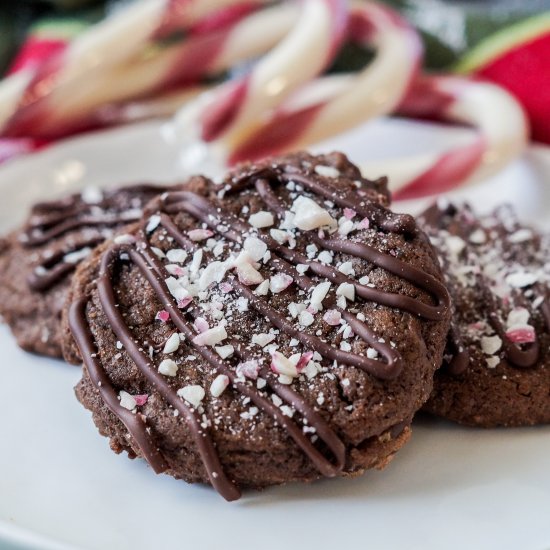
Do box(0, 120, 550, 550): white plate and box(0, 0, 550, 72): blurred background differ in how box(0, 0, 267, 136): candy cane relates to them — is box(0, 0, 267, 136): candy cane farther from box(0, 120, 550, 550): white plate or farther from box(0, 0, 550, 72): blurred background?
A: box(0, 120, 550, 550): white plate

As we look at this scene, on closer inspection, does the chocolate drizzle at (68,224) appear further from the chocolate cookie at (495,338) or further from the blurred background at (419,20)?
the blurred background at (419,20)

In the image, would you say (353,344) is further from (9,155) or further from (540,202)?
(9,155)

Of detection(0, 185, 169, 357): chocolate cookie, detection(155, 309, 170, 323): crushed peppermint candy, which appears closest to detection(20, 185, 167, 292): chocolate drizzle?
detection(0, 185, 169, 357): chocolate cookie

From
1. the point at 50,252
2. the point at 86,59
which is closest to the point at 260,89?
the point at 86,59

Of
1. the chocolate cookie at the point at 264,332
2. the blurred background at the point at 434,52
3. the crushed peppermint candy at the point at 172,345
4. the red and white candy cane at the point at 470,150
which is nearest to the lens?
the chocolate cookie at the point at 264,332

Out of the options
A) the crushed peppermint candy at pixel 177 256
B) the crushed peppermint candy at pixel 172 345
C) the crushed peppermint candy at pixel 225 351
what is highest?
the crushed peppermint candy at pixel 177 256

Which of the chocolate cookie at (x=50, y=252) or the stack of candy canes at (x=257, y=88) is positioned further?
the stack of candy canes at (x=257, y=88)

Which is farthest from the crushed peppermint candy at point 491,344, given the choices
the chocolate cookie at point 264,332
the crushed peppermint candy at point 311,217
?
the crushed peppermint candy at point 311,217

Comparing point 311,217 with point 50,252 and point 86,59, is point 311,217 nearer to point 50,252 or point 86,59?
point 50,252
